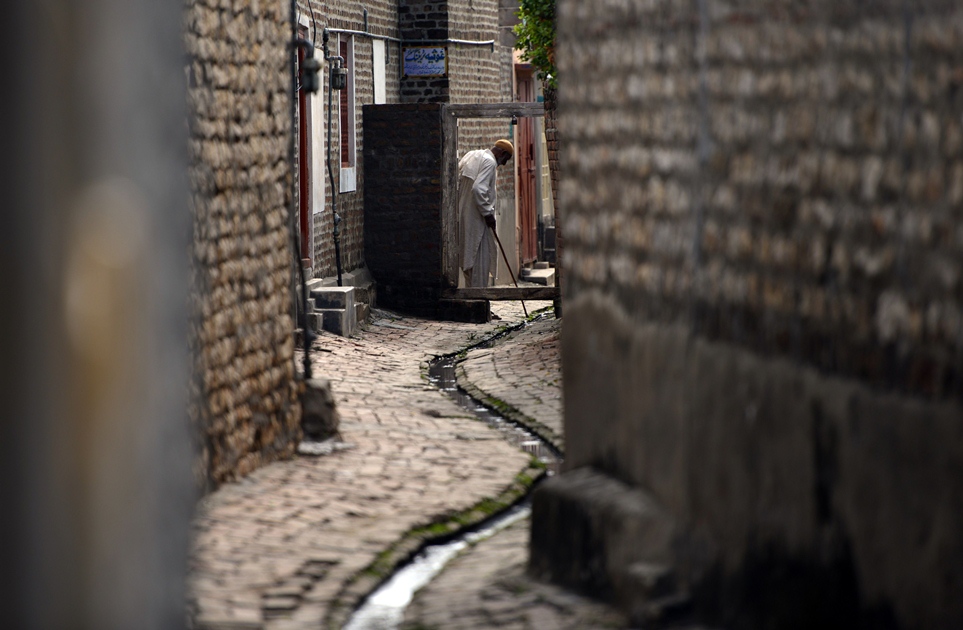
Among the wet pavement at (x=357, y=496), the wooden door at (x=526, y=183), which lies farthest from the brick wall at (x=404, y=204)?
the wooden door at (x=526, y=183)

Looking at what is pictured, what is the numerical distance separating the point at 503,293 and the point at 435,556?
10036 mm

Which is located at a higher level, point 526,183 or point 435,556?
point 526,183

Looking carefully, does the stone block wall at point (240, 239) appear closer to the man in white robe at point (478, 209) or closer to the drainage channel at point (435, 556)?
the drainage channel at point (435, 556)

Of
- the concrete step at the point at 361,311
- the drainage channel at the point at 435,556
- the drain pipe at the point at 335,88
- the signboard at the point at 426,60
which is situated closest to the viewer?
the drainage channel at the point at 435,556

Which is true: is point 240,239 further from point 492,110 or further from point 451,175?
point 451,175

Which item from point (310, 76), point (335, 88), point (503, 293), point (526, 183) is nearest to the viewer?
point (310, 76)

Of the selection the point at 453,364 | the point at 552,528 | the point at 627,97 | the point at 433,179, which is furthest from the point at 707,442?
the point at 433,179

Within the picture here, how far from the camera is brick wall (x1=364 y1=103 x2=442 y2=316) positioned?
17312mm

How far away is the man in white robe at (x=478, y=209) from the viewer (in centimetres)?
1745

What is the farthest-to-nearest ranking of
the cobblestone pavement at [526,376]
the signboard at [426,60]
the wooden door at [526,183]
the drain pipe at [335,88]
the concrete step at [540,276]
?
the wooden door at [526,183], the concrete step at [540,276], the signboard at [426,60], the drain pipe at [335,88], the cobblestone pavement at [526,376]

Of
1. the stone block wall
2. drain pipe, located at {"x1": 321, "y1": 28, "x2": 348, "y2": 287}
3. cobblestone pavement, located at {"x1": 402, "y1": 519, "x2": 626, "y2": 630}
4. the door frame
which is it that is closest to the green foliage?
the door frame

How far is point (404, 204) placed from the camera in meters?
17.6

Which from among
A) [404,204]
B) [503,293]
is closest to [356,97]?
[404,204]

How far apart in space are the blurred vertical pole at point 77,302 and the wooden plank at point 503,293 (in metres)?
14.7
